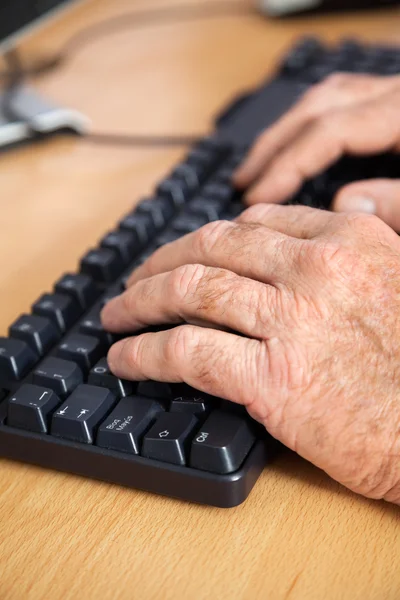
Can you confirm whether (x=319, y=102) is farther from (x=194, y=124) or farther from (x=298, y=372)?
(x=298, y=372)

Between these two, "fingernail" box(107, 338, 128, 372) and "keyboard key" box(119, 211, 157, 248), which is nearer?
"fingernail" box(107, 338, 128, 372)

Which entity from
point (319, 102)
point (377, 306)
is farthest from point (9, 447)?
point (319, 102)

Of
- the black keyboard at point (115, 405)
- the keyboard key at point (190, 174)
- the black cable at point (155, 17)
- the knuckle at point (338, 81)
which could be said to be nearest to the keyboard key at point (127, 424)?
the black keyboard at point (115, 405)

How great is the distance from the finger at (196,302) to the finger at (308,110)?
0.25 m

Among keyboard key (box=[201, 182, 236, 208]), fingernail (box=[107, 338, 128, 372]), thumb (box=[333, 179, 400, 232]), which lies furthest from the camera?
keyboard key (box=[201, 182, 236, 208])

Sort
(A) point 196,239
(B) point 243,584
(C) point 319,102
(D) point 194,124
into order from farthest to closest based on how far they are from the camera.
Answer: (D) point 194,124
(C) point 319,102
(A) point 196,239
(B) point 243,584

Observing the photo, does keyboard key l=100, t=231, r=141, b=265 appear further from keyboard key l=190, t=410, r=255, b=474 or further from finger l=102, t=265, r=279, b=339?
keyboard key l=190, t=410, r=255, b=474

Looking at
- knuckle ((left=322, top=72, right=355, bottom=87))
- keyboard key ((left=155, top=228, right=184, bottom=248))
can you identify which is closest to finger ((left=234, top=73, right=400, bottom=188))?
knuckle ((left=322, top=72, right=355, bottom=87))

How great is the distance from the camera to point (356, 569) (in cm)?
45

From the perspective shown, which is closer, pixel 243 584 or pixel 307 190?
pixel 243 584

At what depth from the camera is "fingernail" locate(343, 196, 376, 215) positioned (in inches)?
26.0

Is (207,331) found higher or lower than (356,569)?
higher

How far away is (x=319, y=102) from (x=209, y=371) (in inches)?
18.2

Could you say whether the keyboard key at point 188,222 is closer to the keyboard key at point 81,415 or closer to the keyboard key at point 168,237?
the keyboard key at point 168,237
